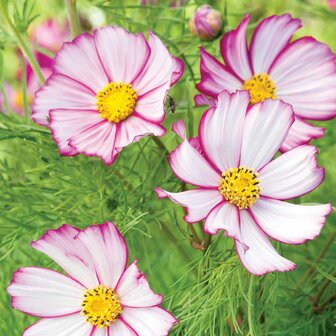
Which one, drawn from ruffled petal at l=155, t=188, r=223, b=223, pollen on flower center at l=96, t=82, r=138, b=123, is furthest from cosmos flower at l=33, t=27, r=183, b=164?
ruffled petal at l=155, t=188, r=223, b=223

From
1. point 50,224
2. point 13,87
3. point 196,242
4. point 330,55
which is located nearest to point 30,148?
point 50,224

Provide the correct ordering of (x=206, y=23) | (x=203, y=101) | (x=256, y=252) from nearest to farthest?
1. (x=256, y=252)
2. (x=203, y=101)
3. (x=206, y=23)

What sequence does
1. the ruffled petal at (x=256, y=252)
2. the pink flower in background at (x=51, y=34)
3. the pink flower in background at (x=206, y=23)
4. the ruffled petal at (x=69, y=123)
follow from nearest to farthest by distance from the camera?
the ruffled petal at (x=256, y=252) < the ruffled petal at (x=69, y=123) < the pink flower in background at (x=206, y=23) < the pink flower in background at (x=51, y=34)

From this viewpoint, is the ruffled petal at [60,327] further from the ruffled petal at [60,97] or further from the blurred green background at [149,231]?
the ruffled petal at [60,97]

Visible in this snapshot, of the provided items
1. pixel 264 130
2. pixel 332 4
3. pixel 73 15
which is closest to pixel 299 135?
pixel 264 130

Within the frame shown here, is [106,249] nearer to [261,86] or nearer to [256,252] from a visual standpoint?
[256,252]

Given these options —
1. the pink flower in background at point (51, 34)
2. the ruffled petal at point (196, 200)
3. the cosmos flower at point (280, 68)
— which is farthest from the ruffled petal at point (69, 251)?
the pink flower in background at point (51, 34)

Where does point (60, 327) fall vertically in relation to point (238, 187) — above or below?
below
